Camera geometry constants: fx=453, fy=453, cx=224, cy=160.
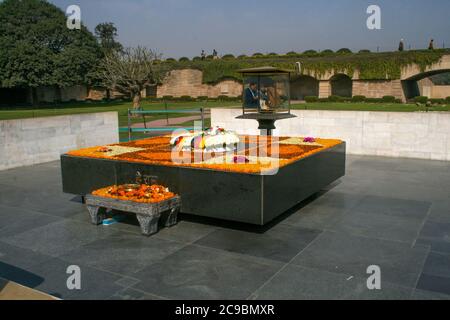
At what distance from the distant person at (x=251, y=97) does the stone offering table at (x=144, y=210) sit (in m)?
4.32

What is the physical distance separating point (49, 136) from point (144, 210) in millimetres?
8304

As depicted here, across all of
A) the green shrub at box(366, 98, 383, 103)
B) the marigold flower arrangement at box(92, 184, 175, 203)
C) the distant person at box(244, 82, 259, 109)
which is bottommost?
the marigold flower arrangement at box(92, 184, 175, 203)

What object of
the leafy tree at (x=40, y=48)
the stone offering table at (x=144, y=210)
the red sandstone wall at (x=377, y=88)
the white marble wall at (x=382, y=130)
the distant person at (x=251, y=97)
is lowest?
the stone offering table at (x=144, y=210)

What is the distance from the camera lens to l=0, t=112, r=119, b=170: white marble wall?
41.8 ft

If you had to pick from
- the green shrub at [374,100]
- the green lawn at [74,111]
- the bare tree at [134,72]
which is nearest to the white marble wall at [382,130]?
the green lawn at [74,111]

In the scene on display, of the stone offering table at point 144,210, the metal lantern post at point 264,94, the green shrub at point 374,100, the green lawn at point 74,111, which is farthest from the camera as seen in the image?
the green shrub at point 374,100

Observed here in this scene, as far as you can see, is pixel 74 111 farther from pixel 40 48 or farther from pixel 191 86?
pixel 191 86

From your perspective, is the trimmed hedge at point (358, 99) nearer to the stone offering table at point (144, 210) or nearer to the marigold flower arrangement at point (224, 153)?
the marigold flower arrangement at point (224, 153)

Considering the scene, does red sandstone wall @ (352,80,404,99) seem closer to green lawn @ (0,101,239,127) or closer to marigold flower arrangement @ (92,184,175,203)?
green lawn @ (0,101,239,127)

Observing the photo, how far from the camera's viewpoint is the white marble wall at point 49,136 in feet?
41.8

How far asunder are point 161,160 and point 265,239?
97.0 inches

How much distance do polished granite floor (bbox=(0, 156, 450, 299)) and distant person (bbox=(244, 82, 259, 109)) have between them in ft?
9.59

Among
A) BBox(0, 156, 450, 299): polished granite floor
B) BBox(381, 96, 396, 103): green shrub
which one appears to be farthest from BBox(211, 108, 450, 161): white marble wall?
BBox(381, 96, 396, 103): green shrub

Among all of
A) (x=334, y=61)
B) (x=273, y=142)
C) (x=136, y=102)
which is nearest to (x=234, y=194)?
(x=273, y=142)
